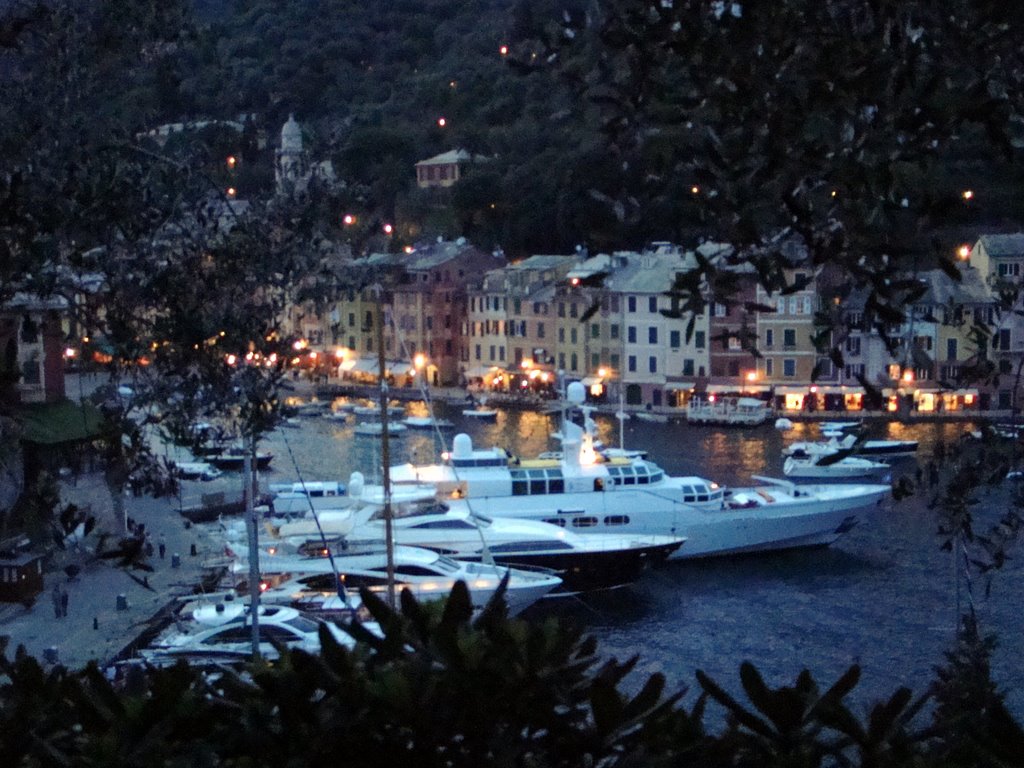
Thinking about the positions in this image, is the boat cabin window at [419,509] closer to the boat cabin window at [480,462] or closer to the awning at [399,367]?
the boat cabin window at [480,462]

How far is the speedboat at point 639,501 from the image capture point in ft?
36.3

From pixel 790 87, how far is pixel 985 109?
8.4 inches

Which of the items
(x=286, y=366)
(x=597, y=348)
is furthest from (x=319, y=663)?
(x=597, y=348)

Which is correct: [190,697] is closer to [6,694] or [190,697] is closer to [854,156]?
[6,694]

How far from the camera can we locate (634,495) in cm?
1134

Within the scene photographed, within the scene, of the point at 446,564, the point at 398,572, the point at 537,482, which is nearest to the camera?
the point at 398,572

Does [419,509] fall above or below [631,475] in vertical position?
below

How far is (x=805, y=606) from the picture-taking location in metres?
9.17

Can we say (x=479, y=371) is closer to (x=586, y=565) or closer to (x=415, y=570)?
(x=586, y=565)

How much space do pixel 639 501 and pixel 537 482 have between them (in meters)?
0.83

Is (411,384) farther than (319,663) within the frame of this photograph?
Yes

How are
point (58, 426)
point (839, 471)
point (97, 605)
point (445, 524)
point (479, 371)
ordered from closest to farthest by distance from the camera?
1. point (58, 426)
2. point (97, 605)
3. point (445, 524)
4. point (839, 471)
5. point (479, 371)

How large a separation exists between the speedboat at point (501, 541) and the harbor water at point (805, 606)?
20 centimetres

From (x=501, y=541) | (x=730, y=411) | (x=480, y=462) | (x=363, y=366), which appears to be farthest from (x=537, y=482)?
(x=363, y=366)
